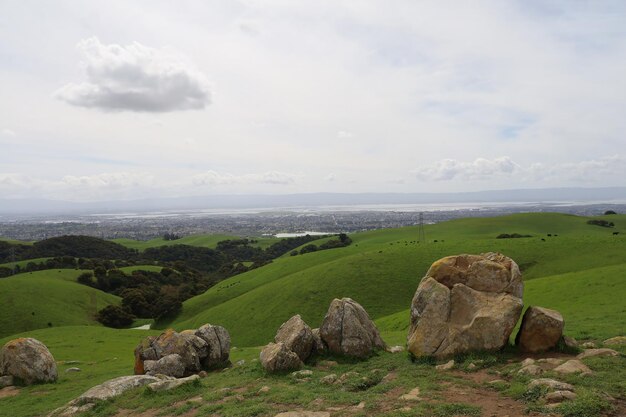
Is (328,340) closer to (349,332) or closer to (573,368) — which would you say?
(349,332)

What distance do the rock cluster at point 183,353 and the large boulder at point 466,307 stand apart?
13.3m

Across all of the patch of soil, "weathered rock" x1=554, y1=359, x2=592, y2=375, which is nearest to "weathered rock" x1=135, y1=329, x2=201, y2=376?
the patch of soil

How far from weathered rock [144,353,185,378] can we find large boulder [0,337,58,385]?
1099 cm

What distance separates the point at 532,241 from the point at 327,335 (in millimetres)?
62590

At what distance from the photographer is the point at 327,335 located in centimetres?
2370

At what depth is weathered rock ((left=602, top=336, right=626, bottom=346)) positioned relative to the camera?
64.3 ft

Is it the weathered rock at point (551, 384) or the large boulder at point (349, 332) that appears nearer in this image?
the weathered rock at point (551, 384)

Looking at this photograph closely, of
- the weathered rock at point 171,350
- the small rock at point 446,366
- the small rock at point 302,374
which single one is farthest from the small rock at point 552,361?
the weathered rock at point 171,350

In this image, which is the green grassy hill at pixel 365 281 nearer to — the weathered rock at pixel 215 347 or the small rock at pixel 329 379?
the weathered rock at pixel 215 347

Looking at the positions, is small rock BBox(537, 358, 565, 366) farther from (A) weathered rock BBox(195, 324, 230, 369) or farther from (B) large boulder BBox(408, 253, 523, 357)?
(A) weathered rock BBox(195, 324, 230, 369)

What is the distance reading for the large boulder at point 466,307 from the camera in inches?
771

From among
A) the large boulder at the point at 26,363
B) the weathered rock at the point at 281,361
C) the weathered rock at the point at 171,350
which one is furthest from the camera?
the large boulder at the point at 26,363

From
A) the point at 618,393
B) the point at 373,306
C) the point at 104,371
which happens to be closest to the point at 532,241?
the point at 373,306

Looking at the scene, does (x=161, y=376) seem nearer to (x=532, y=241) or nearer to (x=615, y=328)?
(x=615, y=328)
